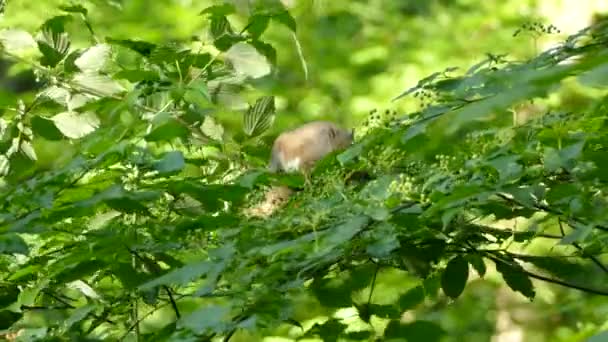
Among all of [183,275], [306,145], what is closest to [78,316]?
[183,275]

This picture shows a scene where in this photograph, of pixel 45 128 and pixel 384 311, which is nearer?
pixel 384 311

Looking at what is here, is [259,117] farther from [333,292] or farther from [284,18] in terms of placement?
Result: [333,292]

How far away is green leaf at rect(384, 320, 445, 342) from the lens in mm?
1317

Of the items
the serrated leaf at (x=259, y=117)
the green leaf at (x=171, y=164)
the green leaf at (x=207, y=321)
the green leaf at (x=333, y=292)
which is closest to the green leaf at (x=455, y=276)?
the green leaf at (x=333, y=292)

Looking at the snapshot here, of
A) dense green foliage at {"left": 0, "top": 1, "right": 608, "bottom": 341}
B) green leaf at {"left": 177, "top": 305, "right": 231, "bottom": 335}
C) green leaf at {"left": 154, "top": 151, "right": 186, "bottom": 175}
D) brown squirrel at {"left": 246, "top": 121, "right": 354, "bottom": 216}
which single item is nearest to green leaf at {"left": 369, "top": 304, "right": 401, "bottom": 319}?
dense green foliage at {"left": 0, "top": 1, "right": 608, "bottom": 341}

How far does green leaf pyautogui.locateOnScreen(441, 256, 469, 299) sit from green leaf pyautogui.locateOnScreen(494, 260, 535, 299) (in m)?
0.04

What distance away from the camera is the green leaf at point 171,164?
55.4 inches

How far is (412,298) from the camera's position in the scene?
163 centimetres

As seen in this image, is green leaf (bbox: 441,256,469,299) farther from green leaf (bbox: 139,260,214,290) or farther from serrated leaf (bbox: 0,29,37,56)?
serrated leaf (bbox: 0,29,37,56)

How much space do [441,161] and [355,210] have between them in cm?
17

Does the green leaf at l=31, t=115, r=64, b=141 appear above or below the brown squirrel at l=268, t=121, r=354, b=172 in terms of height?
above

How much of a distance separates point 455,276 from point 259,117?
64 centimetres

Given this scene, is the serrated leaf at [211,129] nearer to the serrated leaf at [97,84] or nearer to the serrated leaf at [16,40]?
the serrated leaf at [97,84]

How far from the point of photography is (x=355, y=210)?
1339mm
